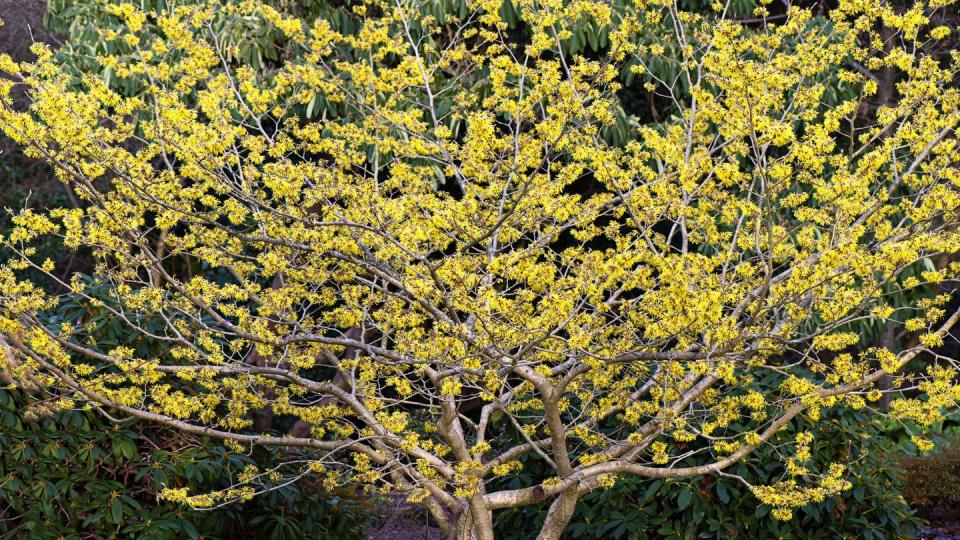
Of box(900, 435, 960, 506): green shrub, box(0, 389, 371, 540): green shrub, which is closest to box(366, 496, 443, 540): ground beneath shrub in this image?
box(0, 389, 371, 540): green shrub

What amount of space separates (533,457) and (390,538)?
1.98m

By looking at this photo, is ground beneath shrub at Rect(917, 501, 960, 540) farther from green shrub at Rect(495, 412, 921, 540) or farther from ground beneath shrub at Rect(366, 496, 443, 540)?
ground beneath shrub at Rect(366, 496, 443, 540)

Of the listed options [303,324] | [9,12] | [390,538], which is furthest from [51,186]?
[303,324]

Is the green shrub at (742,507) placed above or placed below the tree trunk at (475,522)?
below

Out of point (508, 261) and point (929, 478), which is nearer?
point (508, 261)

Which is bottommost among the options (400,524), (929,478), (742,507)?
(400,524)

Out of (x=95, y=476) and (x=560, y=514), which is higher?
(x=95, y=476)

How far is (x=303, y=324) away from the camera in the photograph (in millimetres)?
4191

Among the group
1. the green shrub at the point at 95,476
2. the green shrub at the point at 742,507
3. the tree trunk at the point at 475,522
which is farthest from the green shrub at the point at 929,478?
the green shrub at the point at 95,476

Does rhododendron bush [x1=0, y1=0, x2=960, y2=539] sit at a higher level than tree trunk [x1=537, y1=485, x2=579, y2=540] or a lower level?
higher

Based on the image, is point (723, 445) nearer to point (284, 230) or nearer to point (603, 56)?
point (284, 230)

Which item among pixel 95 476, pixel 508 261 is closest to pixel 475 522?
pixel 508 261

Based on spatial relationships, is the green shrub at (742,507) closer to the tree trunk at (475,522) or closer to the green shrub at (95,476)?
the tree trunk at (475,522)

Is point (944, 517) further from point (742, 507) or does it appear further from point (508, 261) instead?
point (508, 261)
